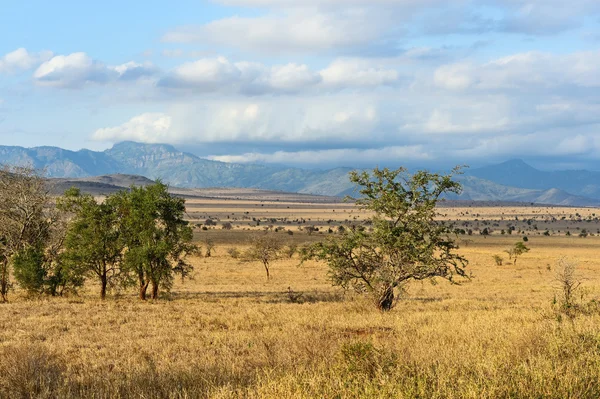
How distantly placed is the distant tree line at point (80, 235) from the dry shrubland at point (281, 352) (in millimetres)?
1753

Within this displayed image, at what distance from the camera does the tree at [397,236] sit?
73.2 ft

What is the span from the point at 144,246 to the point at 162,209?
101 inches

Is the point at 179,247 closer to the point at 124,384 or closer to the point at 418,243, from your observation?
the point at 418,243

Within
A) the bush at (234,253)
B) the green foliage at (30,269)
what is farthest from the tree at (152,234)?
the bush at (234,253)

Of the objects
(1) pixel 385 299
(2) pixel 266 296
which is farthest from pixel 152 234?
(1) pixel 385 299

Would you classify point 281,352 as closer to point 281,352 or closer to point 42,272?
point 281,352

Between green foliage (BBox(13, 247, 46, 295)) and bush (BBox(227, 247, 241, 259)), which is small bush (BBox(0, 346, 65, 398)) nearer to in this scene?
green foliage (BBox(13, 247, 46, 295))

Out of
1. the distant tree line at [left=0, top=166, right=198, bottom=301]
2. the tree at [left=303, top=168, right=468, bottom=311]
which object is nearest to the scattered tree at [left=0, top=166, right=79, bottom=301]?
the distant tree line at [left=0, top=166, right=198, bottom=301]

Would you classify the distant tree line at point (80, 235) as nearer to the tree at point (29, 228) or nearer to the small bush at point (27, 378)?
the tree at point (29, 228)

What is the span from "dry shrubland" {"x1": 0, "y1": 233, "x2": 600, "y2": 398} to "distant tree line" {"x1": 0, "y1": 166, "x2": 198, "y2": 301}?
5.75ft

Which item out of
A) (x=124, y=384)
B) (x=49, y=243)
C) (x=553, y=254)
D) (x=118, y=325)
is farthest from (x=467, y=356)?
(x=553, y=254)

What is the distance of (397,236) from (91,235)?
1892cm

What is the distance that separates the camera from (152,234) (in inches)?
1259

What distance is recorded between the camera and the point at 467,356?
32.5 ft
